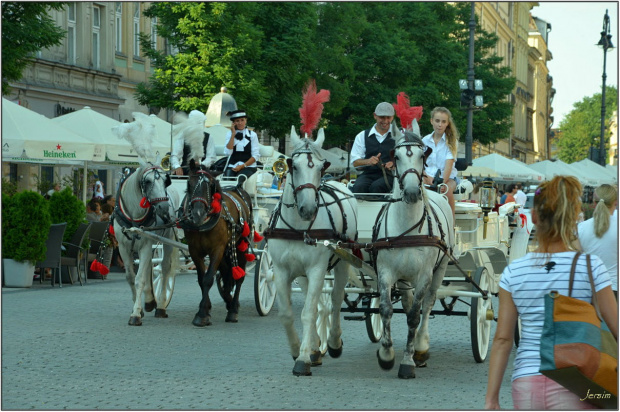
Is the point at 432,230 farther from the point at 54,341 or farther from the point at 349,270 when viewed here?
the point at 54,341

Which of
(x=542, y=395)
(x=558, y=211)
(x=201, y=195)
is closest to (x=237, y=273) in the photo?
(x=201, y=195)

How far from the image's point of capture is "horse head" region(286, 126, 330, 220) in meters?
8.66

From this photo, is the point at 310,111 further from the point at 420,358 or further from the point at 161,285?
the point at 161,285

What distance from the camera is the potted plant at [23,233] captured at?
1677 centimetres

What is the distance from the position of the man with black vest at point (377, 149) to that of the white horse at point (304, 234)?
867 millimetres

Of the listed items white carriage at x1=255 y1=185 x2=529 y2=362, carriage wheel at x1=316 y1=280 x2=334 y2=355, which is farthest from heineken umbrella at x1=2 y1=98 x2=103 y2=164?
carriage wheel at x1=316 y1=280 x2=334 y2=355

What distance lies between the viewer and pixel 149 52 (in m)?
32.7

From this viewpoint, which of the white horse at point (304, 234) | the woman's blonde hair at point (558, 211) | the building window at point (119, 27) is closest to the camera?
the woman's blonde hair at point (558, 211)

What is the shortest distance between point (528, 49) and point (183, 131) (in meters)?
117

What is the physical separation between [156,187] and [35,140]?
482 centimetres

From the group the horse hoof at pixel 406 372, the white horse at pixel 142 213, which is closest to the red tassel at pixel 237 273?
the white horse at pixel 142 213

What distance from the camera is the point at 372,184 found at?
10.2 metres

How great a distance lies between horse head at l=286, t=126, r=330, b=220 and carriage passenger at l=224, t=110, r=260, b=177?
4565 mm

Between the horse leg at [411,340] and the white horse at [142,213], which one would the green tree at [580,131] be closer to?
the white horse at [142,213]
